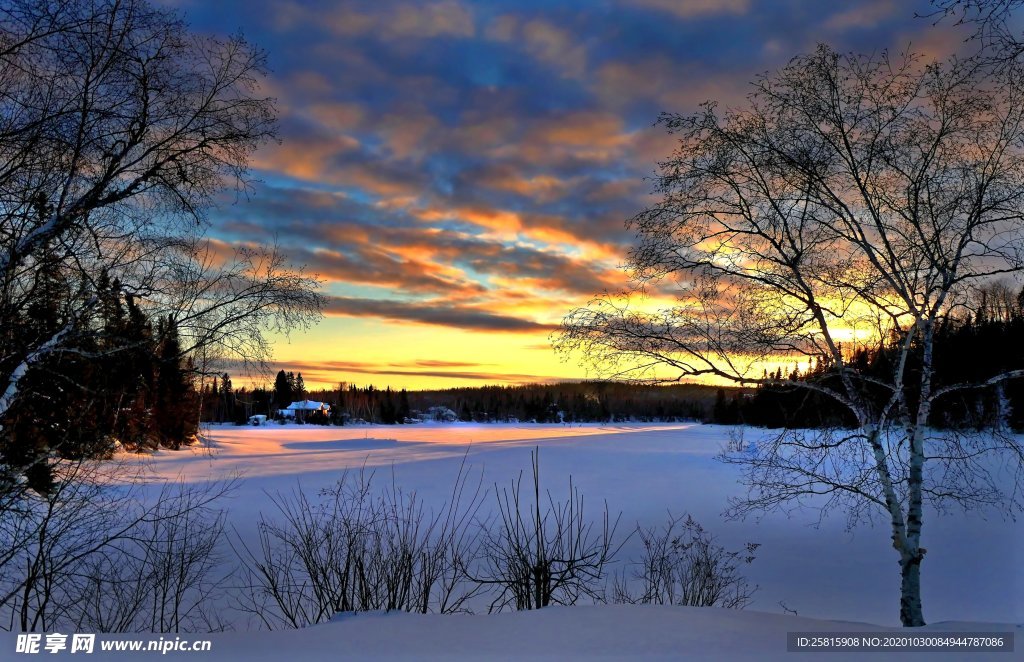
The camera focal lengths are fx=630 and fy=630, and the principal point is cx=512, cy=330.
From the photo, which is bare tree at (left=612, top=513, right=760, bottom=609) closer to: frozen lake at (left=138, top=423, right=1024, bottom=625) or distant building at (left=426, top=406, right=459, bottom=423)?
frozen lake at (left=138, top=423, right=1024, bottom=625)

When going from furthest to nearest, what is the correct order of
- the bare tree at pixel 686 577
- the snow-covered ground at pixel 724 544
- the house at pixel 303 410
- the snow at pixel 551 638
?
the house at pixel 303 410 < the bare tree at pixel 686 577 < the snow-covered ground at pixel 724 544 < the snow at pixel 551 638

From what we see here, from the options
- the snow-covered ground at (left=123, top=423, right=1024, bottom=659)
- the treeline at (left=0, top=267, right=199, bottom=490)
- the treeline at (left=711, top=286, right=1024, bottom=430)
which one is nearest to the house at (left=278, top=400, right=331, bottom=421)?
the snow-covered ground at (left=123, top=423, right=1024, bottom=659)

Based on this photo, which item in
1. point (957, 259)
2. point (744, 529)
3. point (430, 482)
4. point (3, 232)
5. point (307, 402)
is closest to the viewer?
point (3, 232)

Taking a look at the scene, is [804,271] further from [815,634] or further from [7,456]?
[7,456]

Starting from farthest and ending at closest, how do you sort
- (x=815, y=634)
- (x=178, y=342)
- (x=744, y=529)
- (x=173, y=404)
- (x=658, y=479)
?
(x=173, y=404)
(x=658, y=479)
(x=744, y=529)
(x=178, y=342)
(x=815, y=634)

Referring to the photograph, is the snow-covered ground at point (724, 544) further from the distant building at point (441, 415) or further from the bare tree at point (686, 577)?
the distant building at point (441, 415)

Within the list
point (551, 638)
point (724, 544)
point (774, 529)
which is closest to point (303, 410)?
point (774, 529)

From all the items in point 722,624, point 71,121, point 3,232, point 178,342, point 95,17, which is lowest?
point 722,624

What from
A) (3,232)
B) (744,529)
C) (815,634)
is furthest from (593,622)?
(744,529)

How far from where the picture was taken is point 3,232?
4910mm

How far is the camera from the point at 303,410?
99.5 m

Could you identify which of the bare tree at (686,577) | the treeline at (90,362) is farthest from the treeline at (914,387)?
the treeline at (90,362)

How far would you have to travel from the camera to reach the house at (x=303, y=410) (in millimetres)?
95562

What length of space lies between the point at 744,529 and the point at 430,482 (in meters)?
11.7
